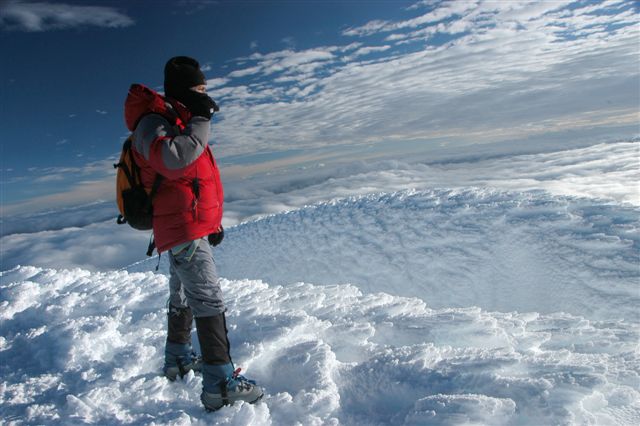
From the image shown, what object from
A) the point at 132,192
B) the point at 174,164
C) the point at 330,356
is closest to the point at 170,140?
the point at 174,164

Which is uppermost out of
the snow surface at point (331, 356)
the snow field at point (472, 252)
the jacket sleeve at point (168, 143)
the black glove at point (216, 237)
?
the jacket sleeve at point (168, 143)

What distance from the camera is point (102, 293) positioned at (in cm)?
529

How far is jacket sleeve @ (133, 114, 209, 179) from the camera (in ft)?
6.89

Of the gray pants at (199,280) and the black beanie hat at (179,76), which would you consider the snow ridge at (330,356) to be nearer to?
the gray pants at (199,280)

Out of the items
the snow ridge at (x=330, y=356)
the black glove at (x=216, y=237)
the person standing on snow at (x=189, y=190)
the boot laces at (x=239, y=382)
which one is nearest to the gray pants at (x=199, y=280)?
the person standing on snow at (x=189, y=190)

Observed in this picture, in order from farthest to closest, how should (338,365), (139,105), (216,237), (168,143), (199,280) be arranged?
(338,365) → (216,237) → (199,280) → (139,105) → (168,143)

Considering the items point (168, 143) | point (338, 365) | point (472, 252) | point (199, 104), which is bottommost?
point (472, 252)

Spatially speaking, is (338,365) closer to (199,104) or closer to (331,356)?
(331,356)

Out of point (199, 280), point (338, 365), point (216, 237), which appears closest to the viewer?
point (199, 280)

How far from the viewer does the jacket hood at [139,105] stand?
2246 millimetres

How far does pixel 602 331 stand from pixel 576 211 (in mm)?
8563

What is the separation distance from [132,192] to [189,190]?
1.19ft

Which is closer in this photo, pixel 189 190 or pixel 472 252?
pixel 189 190

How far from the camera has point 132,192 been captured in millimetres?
2379
